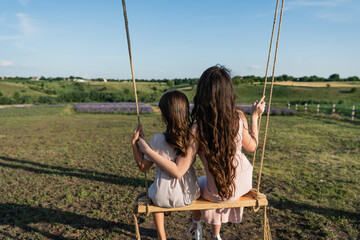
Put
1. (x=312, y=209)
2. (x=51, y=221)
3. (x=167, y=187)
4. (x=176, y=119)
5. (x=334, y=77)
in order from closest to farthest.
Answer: (x=176, y=119) → (x=167, y=187) → (x=51, y=221) → (x=312, y=209) → (x=334, y=77)

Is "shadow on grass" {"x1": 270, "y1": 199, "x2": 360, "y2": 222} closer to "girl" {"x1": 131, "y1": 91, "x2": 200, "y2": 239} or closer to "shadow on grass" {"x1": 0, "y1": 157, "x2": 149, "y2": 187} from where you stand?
"girl" {"x1": 131, "y1": 91, "x2": 200, "y2": 239}

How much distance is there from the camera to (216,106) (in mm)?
1809

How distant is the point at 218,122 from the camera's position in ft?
6.03

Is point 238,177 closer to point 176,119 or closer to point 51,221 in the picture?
point 176,119

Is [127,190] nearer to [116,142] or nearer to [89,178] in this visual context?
[89,178]

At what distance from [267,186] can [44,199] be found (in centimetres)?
338

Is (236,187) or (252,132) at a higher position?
(252,132)

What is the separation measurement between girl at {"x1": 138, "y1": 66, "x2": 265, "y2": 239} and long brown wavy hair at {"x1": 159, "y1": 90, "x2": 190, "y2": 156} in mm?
58

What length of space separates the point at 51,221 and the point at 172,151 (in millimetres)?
2170

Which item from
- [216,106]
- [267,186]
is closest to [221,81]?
[216,106]

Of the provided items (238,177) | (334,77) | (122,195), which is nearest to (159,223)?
(238,177)

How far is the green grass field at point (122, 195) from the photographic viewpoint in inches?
116

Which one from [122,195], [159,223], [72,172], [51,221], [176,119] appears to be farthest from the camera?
[72,172]

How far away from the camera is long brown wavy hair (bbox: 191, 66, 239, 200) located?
5.90 feet
